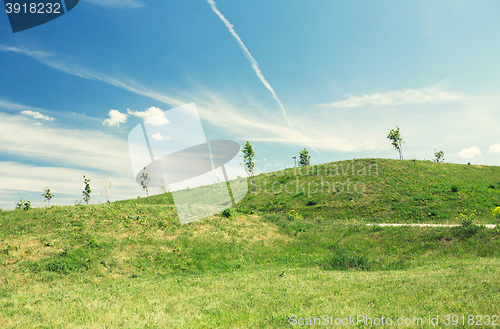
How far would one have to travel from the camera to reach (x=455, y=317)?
677 cm

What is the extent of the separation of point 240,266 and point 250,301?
9.64m

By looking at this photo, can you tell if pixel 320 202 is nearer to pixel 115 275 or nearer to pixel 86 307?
pixel 115 275

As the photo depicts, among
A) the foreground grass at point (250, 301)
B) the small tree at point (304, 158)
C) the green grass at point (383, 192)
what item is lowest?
the foreground grass at point (250, 301)

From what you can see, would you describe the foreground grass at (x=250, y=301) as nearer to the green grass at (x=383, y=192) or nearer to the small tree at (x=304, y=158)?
the green grass at (x=383, y=192)

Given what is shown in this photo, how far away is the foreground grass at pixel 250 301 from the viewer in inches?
313

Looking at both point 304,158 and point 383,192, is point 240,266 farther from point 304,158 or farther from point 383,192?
point 304,158

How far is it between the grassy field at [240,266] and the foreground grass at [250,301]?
0.06 metres

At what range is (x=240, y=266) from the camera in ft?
64.0

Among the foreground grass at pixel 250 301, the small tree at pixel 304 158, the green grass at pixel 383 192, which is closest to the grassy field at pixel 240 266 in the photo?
the foreground grass at pixel 250 301

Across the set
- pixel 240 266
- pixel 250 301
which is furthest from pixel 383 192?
pixel 250 301

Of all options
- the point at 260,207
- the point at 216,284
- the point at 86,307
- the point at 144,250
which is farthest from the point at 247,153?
the point at 86,307

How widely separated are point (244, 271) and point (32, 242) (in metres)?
16.4

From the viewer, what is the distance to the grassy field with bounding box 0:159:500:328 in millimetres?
8648

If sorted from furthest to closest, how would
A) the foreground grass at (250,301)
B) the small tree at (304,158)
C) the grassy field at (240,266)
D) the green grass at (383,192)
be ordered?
1. the small tree at (304,158)
2. the green grass at (383,192)
3. the grassy field at (240,266)
4. the foreground grass at (250,301)
